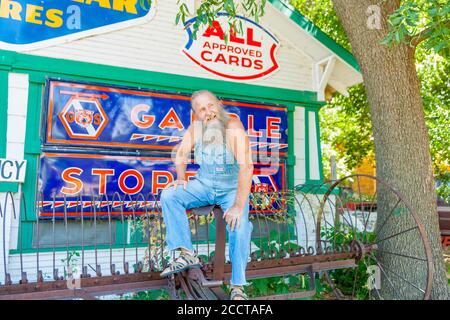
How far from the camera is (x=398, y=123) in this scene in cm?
497

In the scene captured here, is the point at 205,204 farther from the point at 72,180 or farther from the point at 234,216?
the point at 72,180

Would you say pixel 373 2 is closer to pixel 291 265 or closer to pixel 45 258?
pixel 291 265

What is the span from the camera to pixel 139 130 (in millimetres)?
5570

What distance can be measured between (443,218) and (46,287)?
795 cm

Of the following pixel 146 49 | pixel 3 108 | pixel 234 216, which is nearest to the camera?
pixel 234 216

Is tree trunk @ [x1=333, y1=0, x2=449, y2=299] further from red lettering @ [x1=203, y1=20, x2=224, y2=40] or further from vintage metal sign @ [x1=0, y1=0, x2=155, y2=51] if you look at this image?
vintage metal sign @ [x1=0, y1=0, x2=155, y2=51]

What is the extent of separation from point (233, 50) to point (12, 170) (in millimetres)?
3571

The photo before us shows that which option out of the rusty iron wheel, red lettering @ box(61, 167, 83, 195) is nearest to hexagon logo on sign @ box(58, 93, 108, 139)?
red lettering @ box(61, 167, 83, 195)

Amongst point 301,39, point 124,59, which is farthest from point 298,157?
point 124,59

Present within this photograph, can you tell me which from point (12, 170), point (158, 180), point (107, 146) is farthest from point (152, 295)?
point (12, 170)

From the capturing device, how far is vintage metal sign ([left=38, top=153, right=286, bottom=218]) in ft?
16.2

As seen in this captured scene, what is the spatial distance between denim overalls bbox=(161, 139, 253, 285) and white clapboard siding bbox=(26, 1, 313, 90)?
258 centimetres

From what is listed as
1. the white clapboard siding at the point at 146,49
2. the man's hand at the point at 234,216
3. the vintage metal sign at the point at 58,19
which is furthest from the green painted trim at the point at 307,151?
the man's hand at the point at 234,216
